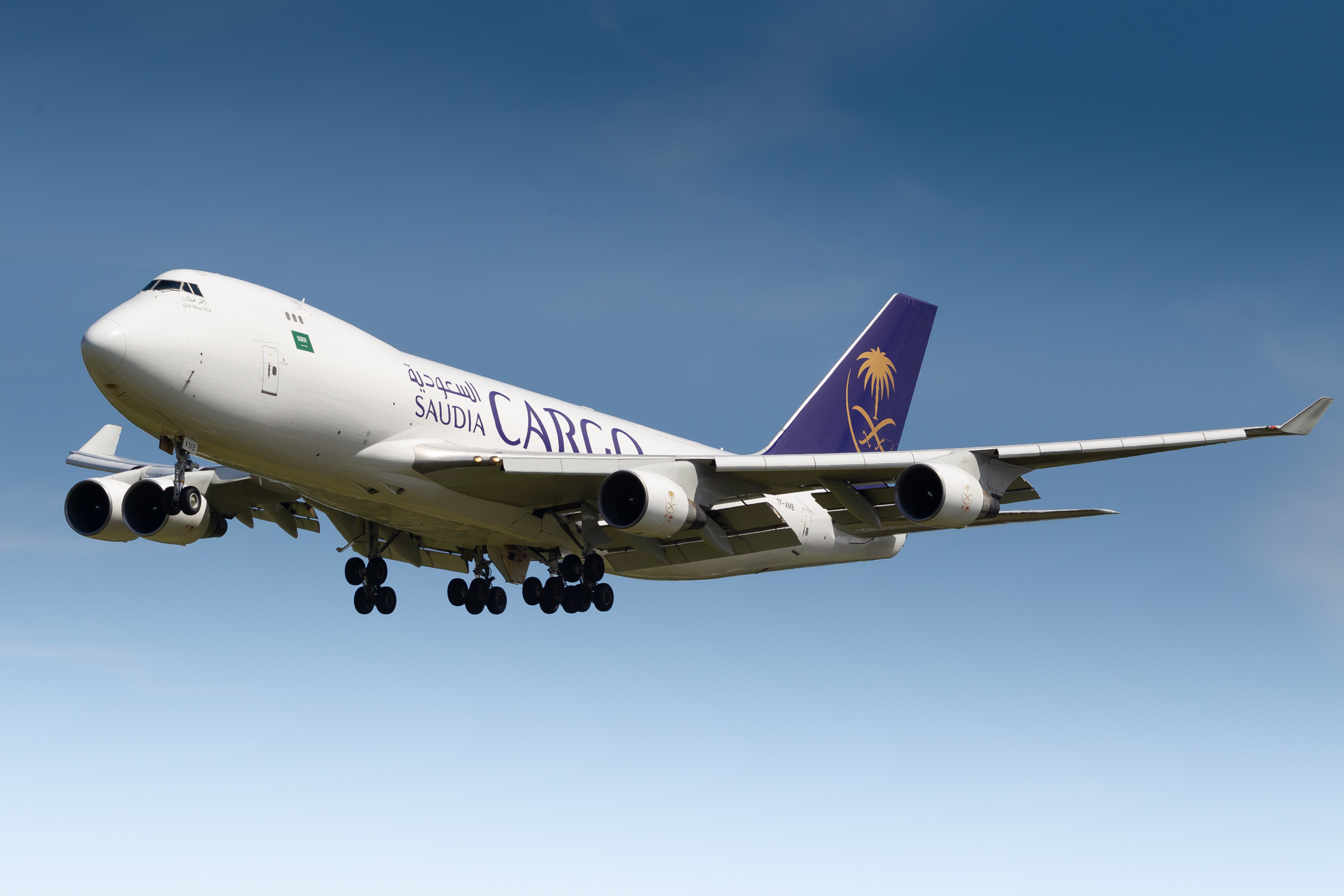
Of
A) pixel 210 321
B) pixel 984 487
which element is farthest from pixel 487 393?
pixel 984 487

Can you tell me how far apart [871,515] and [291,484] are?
38.0 feet

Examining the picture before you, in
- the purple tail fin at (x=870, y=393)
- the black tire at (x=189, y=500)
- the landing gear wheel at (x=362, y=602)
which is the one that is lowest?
the black tire at (x=189, y=500)

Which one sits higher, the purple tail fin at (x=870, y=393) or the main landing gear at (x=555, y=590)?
the purple tail fin at (x=870, y=393)

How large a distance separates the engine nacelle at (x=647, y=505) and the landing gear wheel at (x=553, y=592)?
5.68 metres

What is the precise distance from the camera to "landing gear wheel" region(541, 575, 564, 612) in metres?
29.8

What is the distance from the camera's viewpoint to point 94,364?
20797 mm

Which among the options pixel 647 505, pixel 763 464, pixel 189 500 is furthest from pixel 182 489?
pixel 763 464

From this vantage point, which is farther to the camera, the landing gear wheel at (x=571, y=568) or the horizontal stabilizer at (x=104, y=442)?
the horizontal stabilizer at (x=104, y=442)

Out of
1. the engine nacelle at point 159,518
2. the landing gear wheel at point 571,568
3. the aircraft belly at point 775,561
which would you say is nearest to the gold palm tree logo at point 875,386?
the aircraft belly at point 775,561

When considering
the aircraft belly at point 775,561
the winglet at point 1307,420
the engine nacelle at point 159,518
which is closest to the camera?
the winglet at point 1307,420

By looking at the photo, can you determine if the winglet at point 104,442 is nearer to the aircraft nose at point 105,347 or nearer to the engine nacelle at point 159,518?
the engine nacelle at point 159,518

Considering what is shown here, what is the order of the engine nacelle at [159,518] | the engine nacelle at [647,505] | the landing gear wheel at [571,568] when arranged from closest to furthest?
1. the engine nacelle at [647,505]
2. the engine nacelle at [159,518]
3. the landing gear wheel at [571,568]

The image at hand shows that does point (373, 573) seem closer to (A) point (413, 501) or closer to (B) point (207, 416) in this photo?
(A) point (413, 501)

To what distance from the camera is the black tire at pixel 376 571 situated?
1202 inches
